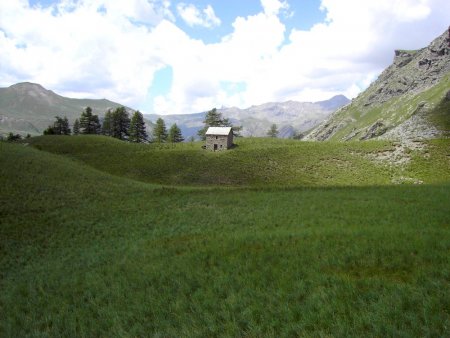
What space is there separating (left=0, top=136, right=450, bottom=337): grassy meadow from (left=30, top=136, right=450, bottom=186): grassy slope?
55.8ft

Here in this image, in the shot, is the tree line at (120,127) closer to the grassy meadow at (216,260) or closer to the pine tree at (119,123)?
the pine tree at (119,123)

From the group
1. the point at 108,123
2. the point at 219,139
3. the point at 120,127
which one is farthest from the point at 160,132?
the point at 219,139

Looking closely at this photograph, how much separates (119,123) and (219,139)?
2029 inches

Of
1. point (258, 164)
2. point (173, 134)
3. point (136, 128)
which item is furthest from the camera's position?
point (173, 134)

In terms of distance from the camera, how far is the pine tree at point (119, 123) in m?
110

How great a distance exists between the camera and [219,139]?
73.0 metres

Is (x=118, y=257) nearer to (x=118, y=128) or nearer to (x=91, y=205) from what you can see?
(x=91, y=205)

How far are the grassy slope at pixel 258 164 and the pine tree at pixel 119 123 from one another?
3577cm

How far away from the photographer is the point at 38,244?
74.5 ft

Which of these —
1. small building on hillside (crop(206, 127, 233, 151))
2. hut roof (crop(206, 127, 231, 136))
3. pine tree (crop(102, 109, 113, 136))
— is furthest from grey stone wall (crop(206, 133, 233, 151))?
pine tree (crop(102, 109, 113, 136))

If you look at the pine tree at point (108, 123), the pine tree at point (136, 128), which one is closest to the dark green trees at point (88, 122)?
the pine tree at point (108, 123)

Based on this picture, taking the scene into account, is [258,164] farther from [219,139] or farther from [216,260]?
[216,260]

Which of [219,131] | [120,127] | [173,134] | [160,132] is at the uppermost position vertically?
[120,127]

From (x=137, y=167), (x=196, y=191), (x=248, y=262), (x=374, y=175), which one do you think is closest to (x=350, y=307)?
(x=248, y=262)
